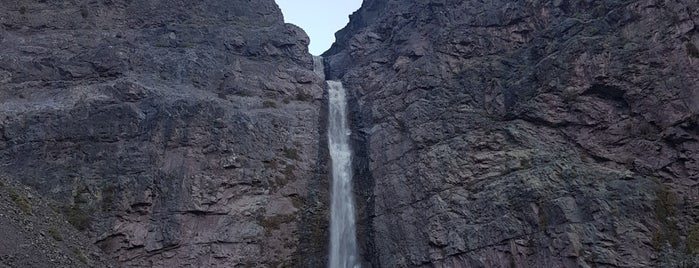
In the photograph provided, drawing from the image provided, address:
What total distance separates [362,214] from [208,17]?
81.9ft

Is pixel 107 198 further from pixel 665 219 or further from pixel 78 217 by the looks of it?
pixel 665 219

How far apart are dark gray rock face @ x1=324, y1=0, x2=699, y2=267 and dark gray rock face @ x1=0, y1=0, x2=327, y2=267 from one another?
203 inches

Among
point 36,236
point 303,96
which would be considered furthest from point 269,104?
point 36,236

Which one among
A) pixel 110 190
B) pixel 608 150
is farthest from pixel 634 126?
pixel 110 190

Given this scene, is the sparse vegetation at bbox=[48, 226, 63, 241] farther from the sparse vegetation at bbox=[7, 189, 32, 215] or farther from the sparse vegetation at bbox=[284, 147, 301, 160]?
the sparse vegetation at bbox=[284, 147, 301, 160]

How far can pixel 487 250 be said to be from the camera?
1090 inches

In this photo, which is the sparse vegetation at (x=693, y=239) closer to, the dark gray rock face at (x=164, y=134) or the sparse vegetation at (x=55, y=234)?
the dark gray rock face at (x=164, y=134)

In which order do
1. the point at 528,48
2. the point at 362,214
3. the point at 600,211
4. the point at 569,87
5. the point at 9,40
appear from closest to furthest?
the point at 600,211 < the point at 569,87 < the point at 362,214 < the point at 528,48 < the point at 9,40

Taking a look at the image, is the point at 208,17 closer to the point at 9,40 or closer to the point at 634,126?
the point at 9,40

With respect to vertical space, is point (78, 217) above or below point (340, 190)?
below

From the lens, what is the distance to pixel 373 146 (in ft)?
120

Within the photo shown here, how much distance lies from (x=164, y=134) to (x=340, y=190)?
11.8m

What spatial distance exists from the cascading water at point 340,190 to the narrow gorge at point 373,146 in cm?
13

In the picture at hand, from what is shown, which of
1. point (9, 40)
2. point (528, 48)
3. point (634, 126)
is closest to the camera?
point (634, 126)
